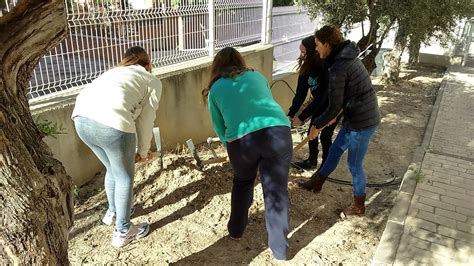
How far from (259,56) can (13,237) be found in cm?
588

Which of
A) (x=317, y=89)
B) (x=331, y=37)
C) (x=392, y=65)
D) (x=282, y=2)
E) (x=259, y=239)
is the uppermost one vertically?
(x=282, y=2)

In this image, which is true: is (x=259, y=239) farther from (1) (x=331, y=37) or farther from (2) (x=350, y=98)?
(1) (x=331, y=37)

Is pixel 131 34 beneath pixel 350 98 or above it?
above

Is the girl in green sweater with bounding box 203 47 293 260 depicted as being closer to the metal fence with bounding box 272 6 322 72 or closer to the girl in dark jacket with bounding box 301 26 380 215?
the girl in dark jacket with bounding box 301 26 380 215

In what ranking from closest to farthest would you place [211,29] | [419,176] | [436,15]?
A: [419,176]
[211,29]
[436,15]

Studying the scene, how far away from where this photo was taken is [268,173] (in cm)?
296

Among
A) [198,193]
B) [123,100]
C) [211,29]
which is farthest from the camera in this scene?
[211,29]

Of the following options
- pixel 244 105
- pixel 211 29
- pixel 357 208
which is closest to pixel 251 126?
pixel 244 105

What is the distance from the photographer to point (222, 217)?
12.7 ft

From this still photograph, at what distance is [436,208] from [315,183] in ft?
4.07

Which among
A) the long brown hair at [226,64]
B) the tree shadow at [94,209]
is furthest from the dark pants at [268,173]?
the tree shadow at [94,209]

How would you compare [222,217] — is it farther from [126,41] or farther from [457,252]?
[126,41]

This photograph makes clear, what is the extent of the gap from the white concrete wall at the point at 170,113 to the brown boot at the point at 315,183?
6.67 ft

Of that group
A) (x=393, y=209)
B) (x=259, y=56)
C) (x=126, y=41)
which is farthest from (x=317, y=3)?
(x=393, y=209)
